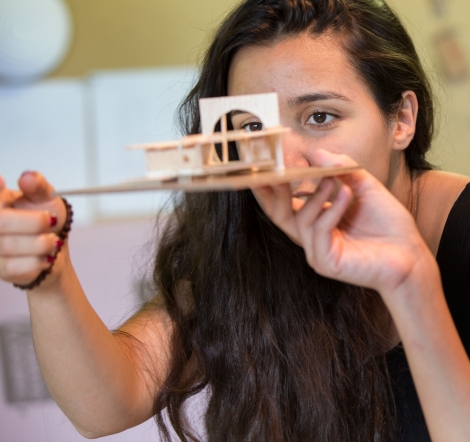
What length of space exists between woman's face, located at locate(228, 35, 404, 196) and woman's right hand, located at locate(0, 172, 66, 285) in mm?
544

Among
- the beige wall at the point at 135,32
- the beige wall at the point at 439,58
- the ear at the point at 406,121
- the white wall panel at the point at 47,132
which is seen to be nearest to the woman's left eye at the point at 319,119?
the ear at the point at 406,121

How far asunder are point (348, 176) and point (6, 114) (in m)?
2.39

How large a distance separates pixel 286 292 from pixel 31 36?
2098 millimetres

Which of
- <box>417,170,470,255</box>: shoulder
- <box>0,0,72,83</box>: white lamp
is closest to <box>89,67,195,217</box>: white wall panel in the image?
<box>0,0,72,83</box>: white lamp

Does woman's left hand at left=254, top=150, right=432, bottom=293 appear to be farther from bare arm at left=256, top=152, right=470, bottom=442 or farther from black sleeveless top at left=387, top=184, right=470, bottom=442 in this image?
black sleeveless top at left=387, top=184, right=470, bottom=442

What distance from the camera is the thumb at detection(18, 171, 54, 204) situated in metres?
1.01

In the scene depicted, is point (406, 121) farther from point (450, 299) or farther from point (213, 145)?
point (213, 145)

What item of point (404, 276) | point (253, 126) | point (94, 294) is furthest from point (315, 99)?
point (94, 294)

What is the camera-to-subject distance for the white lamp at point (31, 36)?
299 cm

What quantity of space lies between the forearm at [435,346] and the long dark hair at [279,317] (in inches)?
15.4

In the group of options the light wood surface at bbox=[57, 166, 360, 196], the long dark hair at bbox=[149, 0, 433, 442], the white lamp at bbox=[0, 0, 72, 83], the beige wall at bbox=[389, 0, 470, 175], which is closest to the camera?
the light wood surface at bbox=[57, 166, 360, 196]

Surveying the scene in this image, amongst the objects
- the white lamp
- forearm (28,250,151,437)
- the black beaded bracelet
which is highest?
the white lamp

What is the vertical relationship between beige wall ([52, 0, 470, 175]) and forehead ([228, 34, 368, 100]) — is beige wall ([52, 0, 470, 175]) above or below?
above

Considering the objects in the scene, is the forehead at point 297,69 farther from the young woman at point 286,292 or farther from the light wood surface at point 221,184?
the light wood surface at point 221,184
